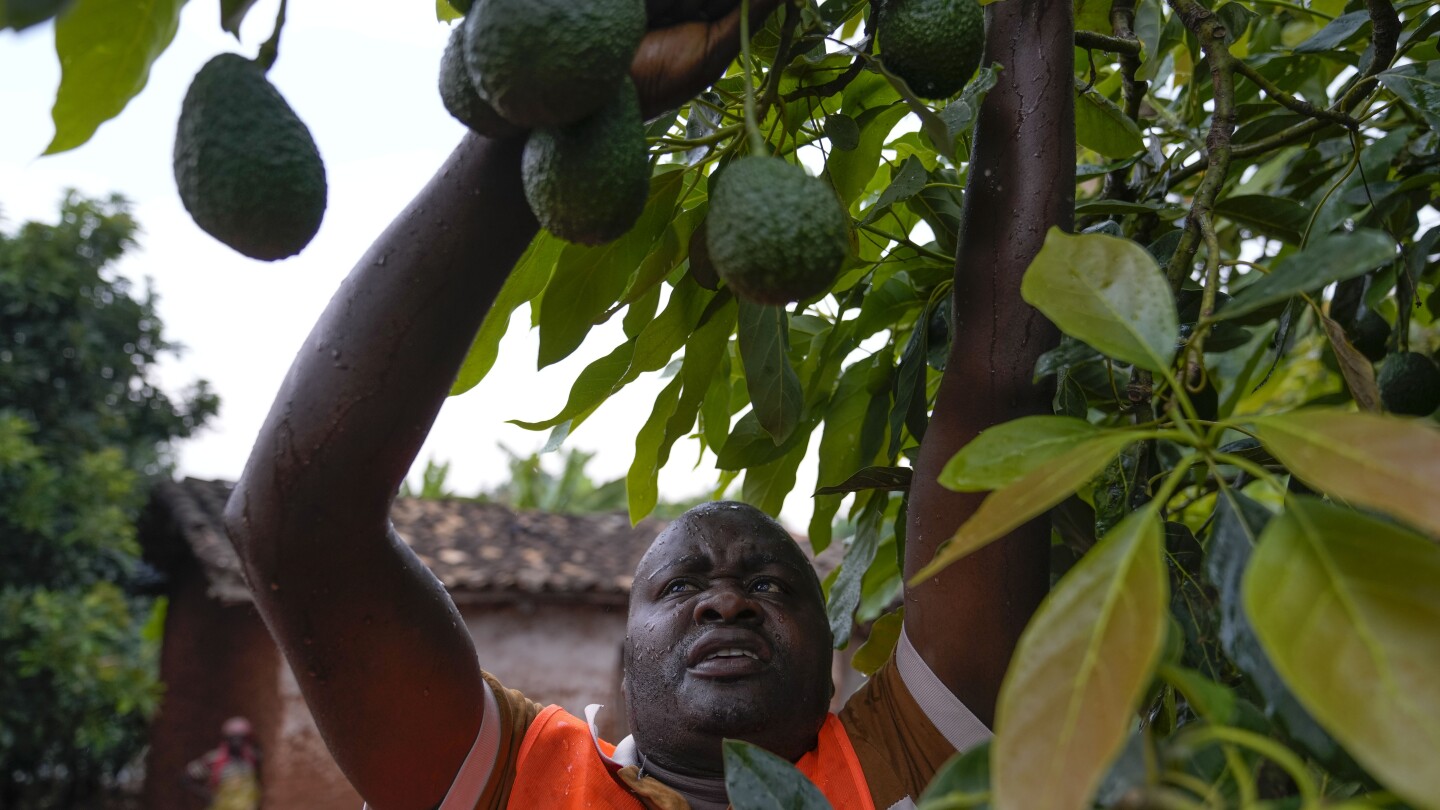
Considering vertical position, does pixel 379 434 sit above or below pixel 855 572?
above

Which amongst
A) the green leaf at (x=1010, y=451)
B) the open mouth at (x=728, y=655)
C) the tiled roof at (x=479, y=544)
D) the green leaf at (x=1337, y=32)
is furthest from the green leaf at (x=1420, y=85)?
the tiled roof at (x=479, y=544)

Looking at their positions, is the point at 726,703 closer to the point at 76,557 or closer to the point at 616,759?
the point at 616,759

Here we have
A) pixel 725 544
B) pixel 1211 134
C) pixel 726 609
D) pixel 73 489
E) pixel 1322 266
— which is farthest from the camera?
pixel 73 489

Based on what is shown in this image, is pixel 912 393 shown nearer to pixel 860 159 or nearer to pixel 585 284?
pixel 860 159

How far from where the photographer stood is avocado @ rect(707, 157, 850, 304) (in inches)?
31.7

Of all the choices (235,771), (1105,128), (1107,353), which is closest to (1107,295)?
(1107,353)

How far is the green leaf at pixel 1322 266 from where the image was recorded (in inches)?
28.2

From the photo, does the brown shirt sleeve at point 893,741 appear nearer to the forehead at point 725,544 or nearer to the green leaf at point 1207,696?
Result: the forehead at point 725,544

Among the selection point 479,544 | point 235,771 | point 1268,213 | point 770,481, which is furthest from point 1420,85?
point 479,544

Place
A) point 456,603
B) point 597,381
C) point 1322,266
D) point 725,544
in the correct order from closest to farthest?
point 1322,266 → point 597,381 → point 725,544 → point 456,603

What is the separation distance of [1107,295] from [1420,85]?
0.95m

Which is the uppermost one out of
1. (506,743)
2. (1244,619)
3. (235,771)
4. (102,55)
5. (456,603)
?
(102,55)

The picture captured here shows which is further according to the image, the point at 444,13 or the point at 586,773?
the point at 586,773

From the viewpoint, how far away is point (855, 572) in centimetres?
183
